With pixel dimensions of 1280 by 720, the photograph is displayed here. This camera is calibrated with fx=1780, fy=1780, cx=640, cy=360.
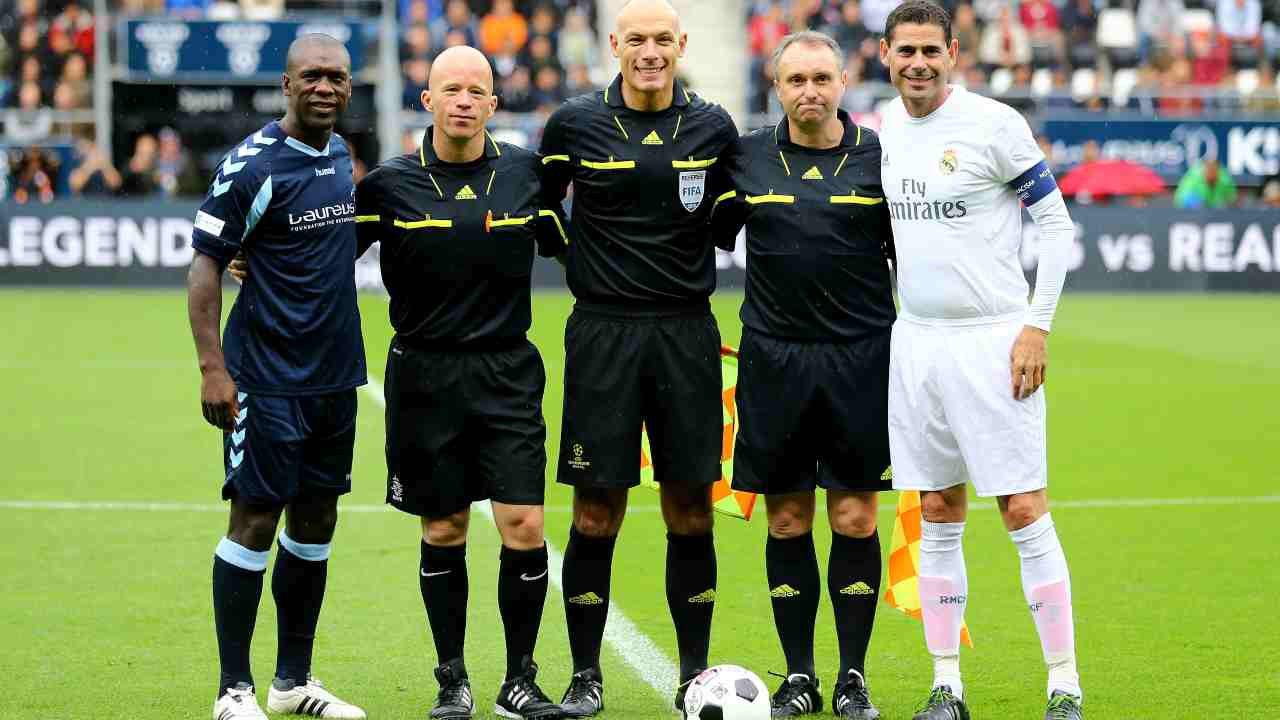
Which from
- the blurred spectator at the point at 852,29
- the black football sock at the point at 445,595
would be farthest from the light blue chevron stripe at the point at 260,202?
the blurred spectator at the point at 852,29

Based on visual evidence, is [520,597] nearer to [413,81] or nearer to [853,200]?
[853,200]

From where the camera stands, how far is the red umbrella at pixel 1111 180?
24906 mm

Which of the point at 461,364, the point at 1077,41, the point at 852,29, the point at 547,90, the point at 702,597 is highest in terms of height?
the point at 852,29

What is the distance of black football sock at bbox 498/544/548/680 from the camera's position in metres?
6.09

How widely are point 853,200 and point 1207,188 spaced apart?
21039 millimetres

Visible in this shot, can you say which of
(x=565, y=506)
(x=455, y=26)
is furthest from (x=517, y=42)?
(x=565, y=506)

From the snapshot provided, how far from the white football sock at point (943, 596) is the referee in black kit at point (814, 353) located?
23cm

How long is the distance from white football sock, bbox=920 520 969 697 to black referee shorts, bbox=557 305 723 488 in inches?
30.9

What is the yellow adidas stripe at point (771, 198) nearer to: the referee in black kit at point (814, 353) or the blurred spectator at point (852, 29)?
the referee in black kit at point (814, 353)

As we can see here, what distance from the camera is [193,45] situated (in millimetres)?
25672

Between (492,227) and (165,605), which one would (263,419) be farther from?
(165,605)

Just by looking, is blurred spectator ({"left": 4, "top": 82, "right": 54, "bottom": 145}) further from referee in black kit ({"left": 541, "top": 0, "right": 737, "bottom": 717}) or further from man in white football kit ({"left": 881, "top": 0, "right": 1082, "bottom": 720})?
man in white football kit ({"left": 881, "top": 0, "right": 1082, "bottom": 720})

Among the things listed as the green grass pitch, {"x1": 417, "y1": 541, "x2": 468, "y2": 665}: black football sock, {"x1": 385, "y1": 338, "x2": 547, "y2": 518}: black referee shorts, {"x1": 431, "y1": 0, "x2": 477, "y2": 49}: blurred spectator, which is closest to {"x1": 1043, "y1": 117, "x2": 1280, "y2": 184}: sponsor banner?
{"x1": 431, "y1": 0, "x2": 477, "y2": 49}: blurred spectator

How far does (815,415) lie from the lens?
20.1 ft
